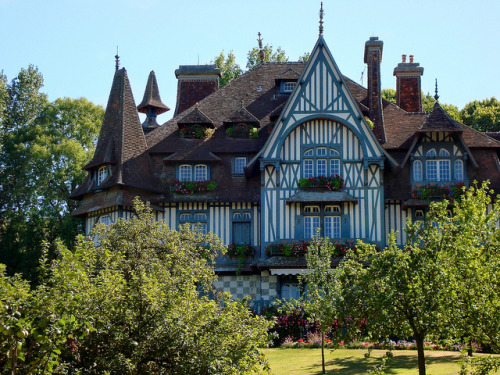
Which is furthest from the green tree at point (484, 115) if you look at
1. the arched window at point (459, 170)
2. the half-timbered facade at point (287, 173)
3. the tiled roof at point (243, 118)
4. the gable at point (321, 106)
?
the tiled roof at point (243, 118)

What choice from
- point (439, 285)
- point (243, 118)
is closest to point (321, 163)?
point (243, 118)

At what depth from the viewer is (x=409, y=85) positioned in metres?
41.6

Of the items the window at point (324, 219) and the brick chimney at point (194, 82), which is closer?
the window at point (324, 219)

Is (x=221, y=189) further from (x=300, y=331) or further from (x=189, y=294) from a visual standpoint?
(x=189, y=294)

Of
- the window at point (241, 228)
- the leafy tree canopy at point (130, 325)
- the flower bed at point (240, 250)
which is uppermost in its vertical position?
the window at point (241, 228)

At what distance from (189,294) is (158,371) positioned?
1.84 metres

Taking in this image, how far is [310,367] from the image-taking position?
79.9ft

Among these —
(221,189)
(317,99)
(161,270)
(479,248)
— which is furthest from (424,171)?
(161,270)

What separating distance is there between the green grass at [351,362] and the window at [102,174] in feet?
38.9

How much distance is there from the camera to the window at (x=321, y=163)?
115ft

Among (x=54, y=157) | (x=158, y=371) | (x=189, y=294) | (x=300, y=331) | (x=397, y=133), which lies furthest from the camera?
(x=54, y=157)

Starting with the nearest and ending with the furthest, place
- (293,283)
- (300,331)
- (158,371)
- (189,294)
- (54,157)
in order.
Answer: (158,371)
(189,294)
(300,331)
(293,283)
(54,157)

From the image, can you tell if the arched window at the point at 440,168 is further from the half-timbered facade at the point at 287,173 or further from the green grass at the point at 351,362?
the green grass at the point at 351,362

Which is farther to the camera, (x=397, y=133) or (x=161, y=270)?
(x=397, y=133)
